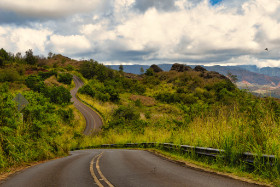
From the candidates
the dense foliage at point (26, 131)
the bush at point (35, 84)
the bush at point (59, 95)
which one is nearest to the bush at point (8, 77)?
the bush at point (35, 84)

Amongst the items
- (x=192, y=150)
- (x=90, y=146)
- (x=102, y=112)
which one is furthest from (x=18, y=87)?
(x=192, y=150)

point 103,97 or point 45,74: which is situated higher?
point 45,74

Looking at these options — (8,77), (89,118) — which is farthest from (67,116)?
(8,77)

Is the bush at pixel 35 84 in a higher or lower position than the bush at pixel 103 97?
higher

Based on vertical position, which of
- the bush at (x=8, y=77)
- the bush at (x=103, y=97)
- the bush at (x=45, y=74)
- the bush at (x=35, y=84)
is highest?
the bush at (x=45, y=74)

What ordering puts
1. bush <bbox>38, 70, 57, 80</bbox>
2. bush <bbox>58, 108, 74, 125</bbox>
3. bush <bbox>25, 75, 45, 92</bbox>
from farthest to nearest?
bush <bbox>38, 70, 57, 80</bbox> → bush <bbox>25, 75, 45, 92</bbox> → bush <bbox>58, 108, 74, 125</bbox>

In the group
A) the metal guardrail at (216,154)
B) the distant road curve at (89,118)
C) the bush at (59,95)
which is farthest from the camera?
the bush at (59,95)

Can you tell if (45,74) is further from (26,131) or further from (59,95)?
(26,131)

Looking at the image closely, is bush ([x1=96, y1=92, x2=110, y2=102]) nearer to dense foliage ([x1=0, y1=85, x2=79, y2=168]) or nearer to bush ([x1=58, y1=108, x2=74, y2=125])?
bush ([x1=58, y1=108, x2=74, y2=125])

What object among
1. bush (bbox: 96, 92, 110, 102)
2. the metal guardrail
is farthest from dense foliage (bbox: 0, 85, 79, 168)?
bush (bbox: 96, 92, 110, 102)

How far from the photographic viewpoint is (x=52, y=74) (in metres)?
99.9

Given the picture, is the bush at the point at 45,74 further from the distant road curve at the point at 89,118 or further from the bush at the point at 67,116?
the bush at the point at 67,116

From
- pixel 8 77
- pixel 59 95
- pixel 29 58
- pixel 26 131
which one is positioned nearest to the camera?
pixel 26 131

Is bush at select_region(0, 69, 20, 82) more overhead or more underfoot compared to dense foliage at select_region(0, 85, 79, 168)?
more overhead
